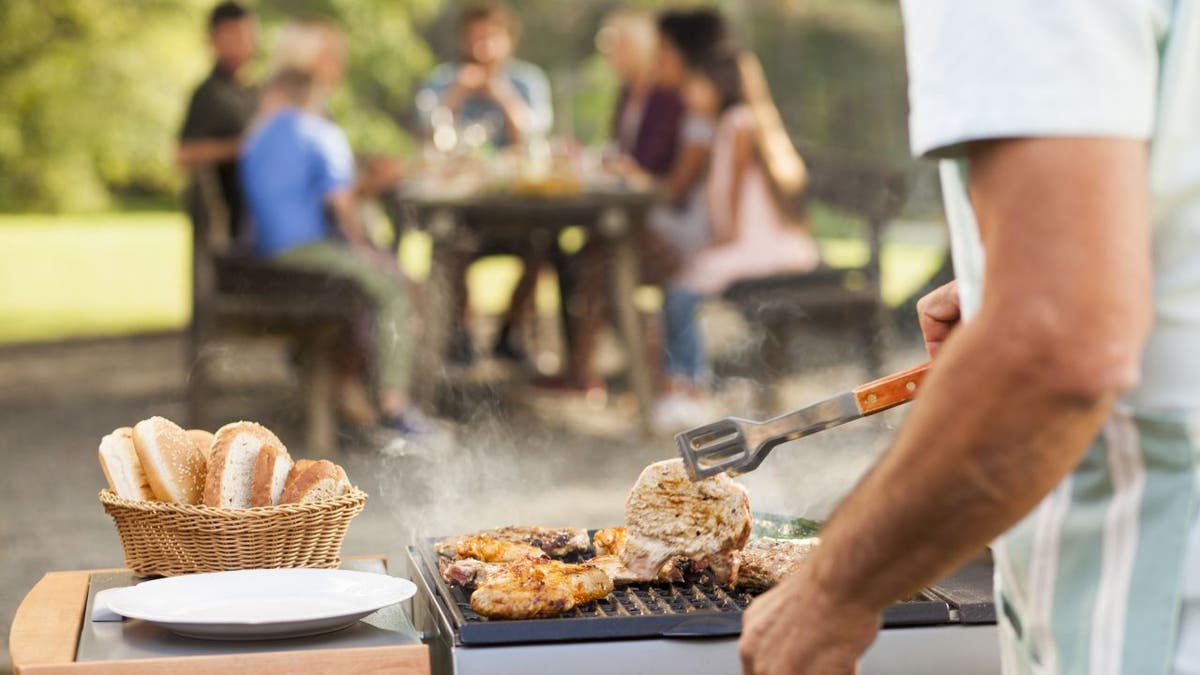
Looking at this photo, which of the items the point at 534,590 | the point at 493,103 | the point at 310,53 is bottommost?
the point at 534,590

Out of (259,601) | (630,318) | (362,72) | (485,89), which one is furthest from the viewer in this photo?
(362,72)

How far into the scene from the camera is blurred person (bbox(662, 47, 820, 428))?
20.8ft

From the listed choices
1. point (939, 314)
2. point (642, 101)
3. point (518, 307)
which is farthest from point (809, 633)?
point (518, 307)

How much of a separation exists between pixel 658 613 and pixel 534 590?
0.56ft

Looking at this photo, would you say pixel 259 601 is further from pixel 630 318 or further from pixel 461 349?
pixel 461 349

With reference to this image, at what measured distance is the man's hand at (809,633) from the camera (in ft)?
3.59

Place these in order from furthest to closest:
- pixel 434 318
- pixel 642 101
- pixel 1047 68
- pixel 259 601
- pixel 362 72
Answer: pixel 362 72
pixel 642 101
pixel 434 318
pixel 259 601
pixel 1047 68

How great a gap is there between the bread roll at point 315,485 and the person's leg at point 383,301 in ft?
13.1

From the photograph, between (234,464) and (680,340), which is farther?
(680,340)

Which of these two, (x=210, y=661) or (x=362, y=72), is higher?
(x=362, y=72)

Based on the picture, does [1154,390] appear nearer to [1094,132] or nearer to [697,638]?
[1094,132]

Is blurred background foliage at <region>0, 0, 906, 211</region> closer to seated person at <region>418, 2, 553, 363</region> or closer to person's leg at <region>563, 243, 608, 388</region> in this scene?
seated person at <region>418, 2, 553, 363</region>

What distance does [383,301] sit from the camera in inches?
237

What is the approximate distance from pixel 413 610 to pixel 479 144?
16.3 feet
